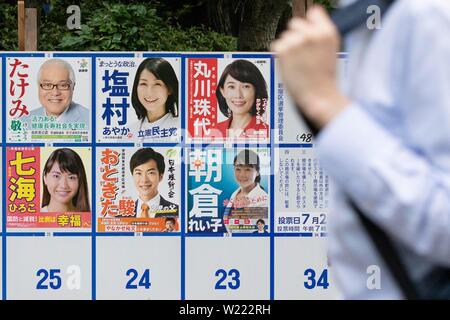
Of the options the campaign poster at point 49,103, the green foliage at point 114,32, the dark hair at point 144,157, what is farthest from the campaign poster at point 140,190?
the green foliage at point 114,32

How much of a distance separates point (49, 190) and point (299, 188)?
183 centimetres

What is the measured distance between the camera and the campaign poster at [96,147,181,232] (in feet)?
22.0

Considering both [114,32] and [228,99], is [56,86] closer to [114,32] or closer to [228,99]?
[228,99]

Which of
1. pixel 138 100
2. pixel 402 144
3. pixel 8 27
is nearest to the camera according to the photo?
pixel 402 144

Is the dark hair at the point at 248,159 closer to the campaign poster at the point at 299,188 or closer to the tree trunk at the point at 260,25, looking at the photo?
the campaign poster at the point at 299,188

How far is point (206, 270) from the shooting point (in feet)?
21.9

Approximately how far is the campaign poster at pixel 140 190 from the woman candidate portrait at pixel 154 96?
0.18m

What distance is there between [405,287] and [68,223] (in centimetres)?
569

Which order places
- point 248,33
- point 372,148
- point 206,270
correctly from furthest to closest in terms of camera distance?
1. point 248,33
2. point 206,270
3. point 372,148

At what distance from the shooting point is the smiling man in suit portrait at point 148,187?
22.0 feet

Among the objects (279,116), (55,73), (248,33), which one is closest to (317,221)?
(279,116)

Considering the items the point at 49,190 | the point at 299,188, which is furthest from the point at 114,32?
the point at 299,188

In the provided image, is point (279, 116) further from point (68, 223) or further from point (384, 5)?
point (384, 5)

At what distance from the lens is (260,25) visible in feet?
42.5
